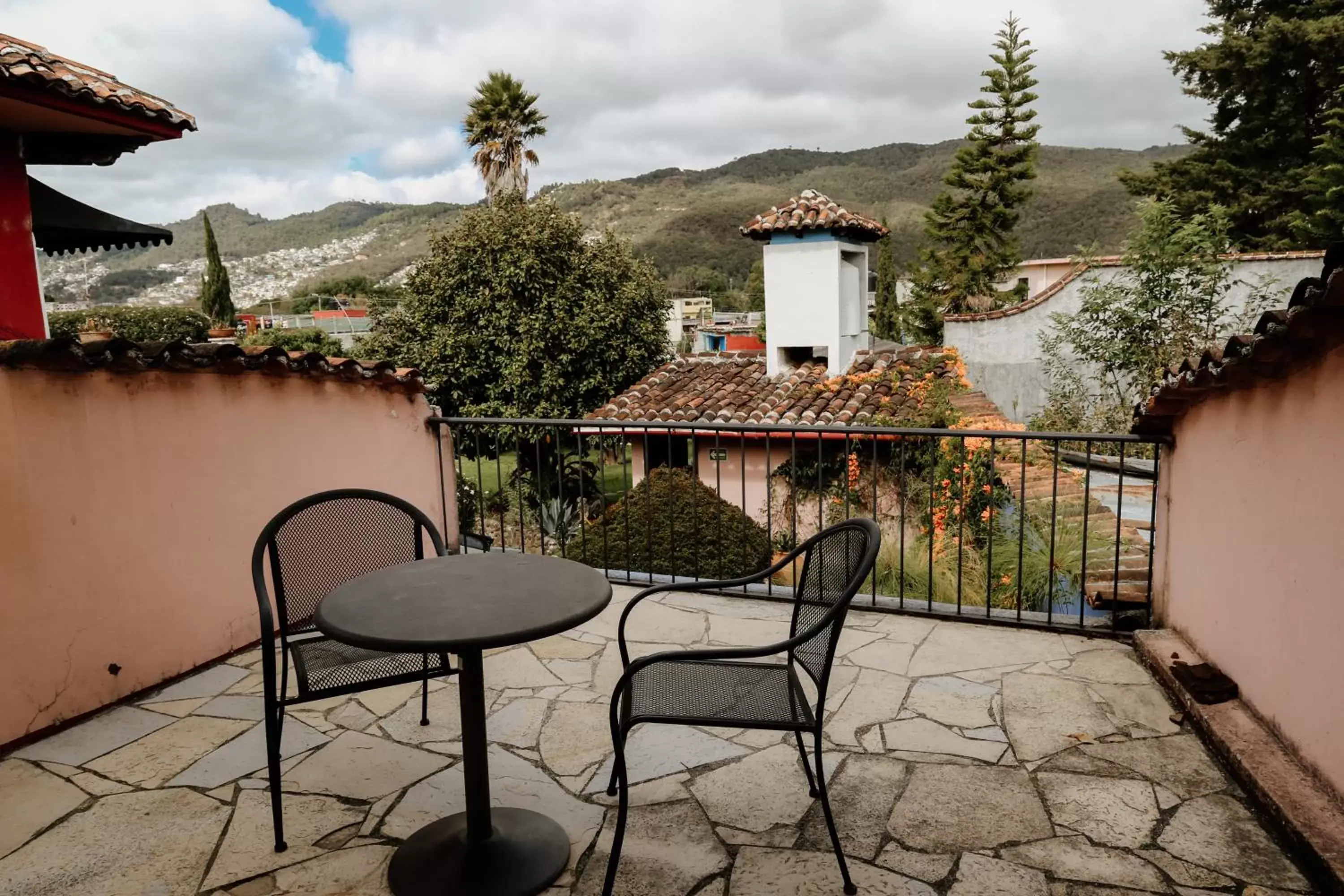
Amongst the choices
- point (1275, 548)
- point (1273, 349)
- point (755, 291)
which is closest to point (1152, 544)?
point (1275, 548)

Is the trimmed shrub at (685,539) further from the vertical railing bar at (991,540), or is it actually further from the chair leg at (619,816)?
the chair leg at (619,816)

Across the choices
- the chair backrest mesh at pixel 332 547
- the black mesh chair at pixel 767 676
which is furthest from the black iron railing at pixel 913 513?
the black mesh chair at pixel 767 676

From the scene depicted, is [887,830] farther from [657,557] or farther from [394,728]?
[657,557]

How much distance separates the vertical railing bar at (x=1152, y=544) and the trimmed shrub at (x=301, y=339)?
23.7m

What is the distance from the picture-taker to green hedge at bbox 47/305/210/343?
22.4 meters

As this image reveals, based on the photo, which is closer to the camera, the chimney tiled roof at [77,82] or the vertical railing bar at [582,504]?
the chimney tiled roof at [77,82]

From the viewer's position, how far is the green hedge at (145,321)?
73.4 ft

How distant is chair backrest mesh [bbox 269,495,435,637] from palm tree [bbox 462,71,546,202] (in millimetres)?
18505

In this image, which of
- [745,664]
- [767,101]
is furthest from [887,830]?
[767,101]

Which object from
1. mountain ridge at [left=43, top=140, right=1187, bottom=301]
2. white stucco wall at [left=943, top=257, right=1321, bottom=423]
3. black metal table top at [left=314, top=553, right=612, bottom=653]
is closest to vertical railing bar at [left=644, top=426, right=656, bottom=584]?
black metal table top at [left=314, top=553, right=612, bottom=653]

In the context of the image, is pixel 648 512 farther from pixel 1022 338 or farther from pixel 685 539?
pixel 1022 338

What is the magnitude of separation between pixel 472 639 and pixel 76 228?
245 inches

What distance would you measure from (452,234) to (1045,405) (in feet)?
32.0

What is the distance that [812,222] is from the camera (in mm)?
11656
